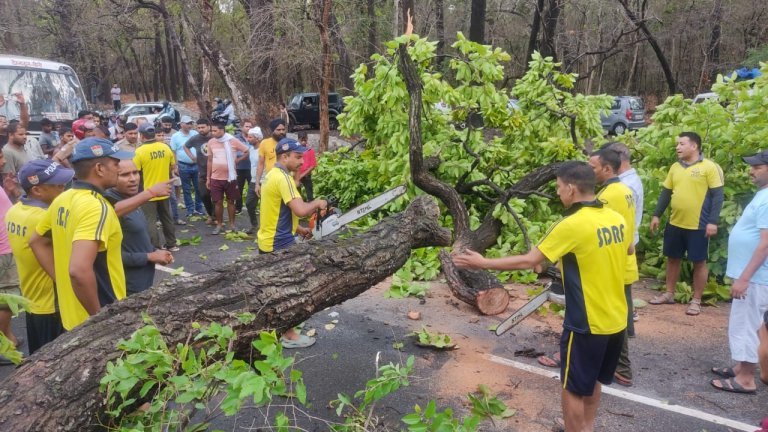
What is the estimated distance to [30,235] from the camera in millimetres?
3383

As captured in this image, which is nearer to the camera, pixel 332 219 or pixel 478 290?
pixel 332 219

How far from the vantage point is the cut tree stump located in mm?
5242

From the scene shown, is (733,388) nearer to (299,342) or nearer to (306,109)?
(299,342)

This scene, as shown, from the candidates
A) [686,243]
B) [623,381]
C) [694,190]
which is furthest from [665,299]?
[623,381]

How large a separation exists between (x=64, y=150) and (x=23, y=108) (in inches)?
131

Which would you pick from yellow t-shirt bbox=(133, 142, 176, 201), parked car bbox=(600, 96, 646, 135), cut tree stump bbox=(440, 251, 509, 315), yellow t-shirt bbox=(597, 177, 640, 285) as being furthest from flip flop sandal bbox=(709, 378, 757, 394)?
parked car bbox=(600, 96, 646, 135)

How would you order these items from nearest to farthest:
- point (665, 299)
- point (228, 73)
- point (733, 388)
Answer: point (733, 388) < point (665, 299) < point (228, 73)

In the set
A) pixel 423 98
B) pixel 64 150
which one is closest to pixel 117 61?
pixel 64 150

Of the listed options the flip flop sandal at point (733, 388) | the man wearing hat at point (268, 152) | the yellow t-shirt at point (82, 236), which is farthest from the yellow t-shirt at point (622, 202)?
the man wearing hat at point (268, 152)

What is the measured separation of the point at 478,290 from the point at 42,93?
1043 cm

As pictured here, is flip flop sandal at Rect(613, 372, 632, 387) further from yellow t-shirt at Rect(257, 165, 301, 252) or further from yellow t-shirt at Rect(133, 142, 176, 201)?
yellow t-shirt at Rect(133, 142, 176, 201)

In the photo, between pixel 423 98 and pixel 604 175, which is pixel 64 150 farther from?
pixel 604 175

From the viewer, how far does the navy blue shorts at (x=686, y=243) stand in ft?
17.3

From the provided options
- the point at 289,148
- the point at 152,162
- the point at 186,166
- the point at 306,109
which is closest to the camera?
the point at 289,148
